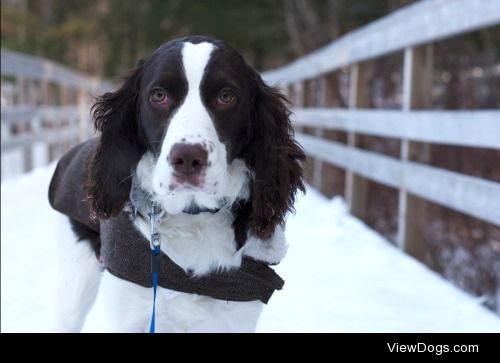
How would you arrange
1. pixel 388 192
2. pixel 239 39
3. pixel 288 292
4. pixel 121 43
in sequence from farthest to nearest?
pixel 121 43, pixel 239 39, pixel 388 192, pixel 288 292

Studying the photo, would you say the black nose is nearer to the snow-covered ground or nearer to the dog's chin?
the dog's chin

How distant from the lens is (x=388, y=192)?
691cm

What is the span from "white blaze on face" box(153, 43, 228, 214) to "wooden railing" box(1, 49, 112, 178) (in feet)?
15.7

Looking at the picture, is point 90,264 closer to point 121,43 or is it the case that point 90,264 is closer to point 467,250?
point 467,250

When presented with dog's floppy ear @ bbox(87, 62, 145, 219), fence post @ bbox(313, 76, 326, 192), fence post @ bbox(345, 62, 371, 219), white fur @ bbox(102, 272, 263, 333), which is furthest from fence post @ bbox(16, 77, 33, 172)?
white fur @ bbox(102, 272, 263, 333)

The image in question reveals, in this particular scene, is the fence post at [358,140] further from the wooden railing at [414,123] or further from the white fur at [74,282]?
the white fur at [74,282]

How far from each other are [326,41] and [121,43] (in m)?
13.7

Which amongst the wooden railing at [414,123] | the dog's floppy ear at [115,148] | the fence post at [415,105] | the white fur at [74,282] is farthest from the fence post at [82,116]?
the dog's floppy ear at [115,148]

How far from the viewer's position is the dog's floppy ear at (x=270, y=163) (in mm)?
2441

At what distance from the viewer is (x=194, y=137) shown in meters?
2.06

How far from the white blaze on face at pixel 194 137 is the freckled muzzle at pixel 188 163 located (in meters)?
0.01

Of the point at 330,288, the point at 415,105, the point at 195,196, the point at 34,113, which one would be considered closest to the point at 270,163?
the point at 195,196

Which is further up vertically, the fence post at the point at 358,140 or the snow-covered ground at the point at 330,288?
the fence post at the point at 358,140
